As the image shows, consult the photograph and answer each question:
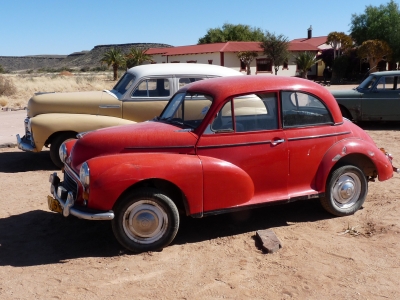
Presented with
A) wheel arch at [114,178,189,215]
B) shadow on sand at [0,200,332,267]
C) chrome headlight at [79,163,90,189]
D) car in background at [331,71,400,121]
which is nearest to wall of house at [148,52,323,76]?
car in background at [331,71,400,121]

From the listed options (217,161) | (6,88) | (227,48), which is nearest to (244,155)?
(217,161)

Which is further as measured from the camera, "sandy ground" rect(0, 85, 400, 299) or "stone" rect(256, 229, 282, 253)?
"stone" rect(256, 229, 282, 253)

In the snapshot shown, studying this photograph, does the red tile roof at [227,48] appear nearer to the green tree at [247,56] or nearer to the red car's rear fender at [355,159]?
the green tree at [247,56]

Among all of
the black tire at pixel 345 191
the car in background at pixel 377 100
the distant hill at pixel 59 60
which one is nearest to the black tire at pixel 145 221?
the black tire at pixel 345 191

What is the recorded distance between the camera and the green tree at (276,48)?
134 feet

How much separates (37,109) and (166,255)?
5.11m

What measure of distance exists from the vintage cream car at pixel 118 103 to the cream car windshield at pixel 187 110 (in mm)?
2610

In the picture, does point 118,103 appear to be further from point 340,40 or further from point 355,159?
point 340,40

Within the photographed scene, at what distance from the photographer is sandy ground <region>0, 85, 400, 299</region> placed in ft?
13.5

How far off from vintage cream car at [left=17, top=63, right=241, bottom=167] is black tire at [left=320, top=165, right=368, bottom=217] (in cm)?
375

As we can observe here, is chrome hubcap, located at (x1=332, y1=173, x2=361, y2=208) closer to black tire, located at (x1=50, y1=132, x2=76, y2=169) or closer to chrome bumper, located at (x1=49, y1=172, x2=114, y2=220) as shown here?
chrome bumper, located at (x1=49, y1=172, x2=114, y2=220)

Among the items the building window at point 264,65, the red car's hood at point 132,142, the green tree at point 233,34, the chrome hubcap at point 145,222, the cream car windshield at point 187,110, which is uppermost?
the green tree at point 233,34

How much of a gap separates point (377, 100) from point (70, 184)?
9097 mm

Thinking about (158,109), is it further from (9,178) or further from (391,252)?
(391,252)
